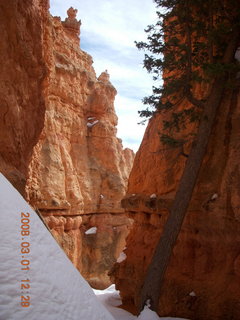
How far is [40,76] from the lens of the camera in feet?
34.1

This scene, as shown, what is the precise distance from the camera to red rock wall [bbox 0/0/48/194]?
8.25 meters

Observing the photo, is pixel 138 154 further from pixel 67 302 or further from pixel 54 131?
pixel 54 131

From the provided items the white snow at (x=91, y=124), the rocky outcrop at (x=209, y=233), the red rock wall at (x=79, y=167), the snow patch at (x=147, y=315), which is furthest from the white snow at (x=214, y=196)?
the white snow at (x=91, y=124)

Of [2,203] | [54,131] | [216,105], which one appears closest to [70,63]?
[54,131]

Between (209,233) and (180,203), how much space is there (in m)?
1.82

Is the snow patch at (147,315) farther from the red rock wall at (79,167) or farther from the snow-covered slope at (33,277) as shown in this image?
the red rock wall at (79,167)

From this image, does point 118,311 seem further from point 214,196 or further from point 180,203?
point 214,196

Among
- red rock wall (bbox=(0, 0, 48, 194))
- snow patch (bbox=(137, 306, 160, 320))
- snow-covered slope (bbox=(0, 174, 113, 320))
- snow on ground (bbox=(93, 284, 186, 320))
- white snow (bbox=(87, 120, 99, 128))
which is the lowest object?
snow on ground (bbox=(93, 284, 186, 320))

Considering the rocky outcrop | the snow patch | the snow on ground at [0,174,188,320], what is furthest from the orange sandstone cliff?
the snow on ground at [0,174,188,320]

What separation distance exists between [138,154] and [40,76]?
17.1 feet

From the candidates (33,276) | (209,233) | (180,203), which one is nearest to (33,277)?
(33,276)

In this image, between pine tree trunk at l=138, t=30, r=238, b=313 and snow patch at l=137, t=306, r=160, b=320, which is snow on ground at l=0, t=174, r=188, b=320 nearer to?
snow patch at l=137, t=306, r=160, b=320

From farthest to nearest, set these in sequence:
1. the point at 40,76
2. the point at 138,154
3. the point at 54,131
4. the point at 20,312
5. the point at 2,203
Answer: the point at 54,131
the point at 138,154
the point at 40,76
the point at 2,203
the point at 20,312

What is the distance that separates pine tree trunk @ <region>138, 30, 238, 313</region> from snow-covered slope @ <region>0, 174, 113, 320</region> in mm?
3692
